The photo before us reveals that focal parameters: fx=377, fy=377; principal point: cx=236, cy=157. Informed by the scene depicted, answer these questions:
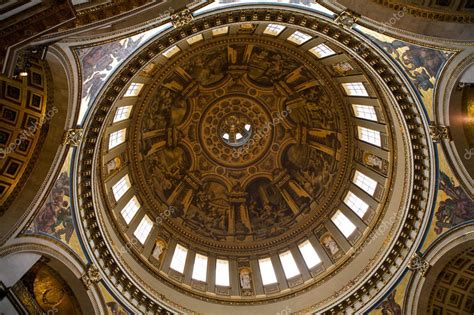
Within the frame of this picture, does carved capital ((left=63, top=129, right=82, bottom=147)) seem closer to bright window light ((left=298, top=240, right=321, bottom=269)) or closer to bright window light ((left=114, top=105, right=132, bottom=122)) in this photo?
bright window light ((left=114, top=105, right=132, bottom=122))

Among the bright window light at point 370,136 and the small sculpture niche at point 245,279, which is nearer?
the bright window light at point 370,136

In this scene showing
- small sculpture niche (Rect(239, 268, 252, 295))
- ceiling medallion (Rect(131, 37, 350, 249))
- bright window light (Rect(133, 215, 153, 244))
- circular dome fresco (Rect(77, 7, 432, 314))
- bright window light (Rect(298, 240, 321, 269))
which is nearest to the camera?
circular dome fresco (Rect(77, 7, 432, 314))

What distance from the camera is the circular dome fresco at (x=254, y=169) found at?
17219 millimetres

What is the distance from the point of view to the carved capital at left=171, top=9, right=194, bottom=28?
43.2 feet

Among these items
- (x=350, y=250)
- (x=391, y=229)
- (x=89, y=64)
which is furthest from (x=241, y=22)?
(x=350, y=250)

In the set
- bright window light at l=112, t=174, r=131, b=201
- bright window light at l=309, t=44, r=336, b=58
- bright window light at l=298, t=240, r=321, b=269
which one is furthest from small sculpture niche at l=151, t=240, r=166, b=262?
bright window light at l=309, t=44, r=336, b=58

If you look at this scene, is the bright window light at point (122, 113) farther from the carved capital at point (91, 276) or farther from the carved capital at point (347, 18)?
the carved capital at point (347, 18)

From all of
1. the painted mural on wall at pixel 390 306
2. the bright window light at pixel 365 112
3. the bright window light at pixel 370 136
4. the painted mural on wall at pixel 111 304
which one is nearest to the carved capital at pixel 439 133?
the bright window light at pixel 365 112

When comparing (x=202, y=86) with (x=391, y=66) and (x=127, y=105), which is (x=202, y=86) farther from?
(x=391, y=66)

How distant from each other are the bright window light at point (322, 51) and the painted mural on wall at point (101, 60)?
32.0ft

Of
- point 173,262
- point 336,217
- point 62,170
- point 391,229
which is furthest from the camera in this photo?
point 336,217

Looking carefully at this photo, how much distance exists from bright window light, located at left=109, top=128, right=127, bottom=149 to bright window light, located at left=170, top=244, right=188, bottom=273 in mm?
7960

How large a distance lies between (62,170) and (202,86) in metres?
15.1

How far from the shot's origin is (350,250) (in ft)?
72.8
